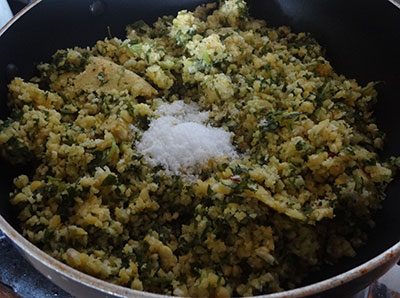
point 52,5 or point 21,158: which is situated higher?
point 52,5

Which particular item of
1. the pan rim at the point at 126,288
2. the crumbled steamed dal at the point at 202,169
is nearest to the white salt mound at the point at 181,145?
the crumbled steamed dal at the point at 202,169

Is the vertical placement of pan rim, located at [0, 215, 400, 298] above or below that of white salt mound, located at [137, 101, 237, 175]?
above

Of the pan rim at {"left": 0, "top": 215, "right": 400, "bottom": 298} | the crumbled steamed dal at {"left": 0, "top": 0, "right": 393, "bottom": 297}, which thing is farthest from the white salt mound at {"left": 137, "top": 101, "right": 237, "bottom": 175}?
the pan rim at {"left": 0, "top": 215, "right": 400, "bottom": 298}

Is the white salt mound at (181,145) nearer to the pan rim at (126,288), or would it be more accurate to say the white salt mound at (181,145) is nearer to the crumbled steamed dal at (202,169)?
the crumbled steamed dal at (202,169)

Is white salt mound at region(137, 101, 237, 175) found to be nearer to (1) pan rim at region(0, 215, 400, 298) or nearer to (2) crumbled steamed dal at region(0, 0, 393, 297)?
(2) crumbled steamed dal at region(0, 0, 393, 297)

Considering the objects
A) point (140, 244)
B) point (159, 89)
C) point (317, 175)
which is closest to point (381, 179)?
point (317, 175)

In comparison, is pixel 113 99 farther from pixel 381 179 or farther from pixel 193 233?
pixel 381 179

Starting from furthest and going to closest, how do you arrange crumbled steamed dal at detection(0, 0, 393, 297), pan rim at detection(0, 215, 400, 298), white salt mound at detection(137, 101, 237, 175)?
white salt mound at detection(137, 101, 237, 175) → crumbled steamed dal at detection(0, 0, 393, 297) → pan rim at detection(0, 215, 400, 298)

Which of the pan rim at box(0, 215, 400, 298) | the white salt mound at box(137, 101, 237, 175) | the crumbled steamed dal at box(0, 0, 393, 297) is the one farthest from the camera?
the white salt mound at box(137, 101, 237, 175)
